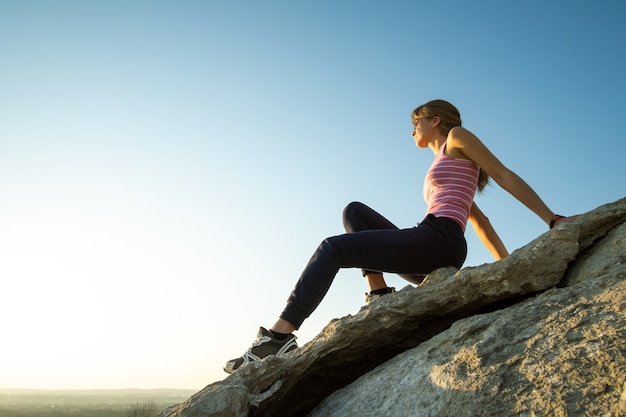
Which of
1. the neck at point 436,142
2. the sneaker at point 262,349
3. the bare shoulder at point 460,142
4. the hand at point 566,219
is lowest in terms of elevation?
the sneaker at point 262,349

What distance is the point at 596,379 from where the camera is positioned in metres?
2.02

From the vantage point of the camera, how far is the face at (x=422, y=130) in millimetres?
5094

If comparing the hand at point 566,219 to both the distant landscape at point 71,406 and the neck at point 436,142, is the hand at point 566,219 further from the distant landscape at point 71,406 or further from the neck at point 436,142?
the distant landscape at point 71,406

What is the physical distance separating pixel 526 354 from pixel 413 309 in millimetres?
880

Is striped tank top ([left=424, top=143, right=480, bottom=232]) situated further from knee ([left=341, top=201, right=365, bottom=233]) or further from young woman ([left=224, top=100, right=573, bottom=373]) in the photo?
knee ([left=341, top=201, right=365, bottom=233])

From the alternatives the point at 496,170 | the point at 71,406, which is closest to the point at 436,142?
the point at 496,170

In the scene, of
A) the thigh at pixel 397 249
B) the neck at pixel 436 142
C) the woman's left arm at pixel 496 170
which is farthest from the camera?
the neck at pixel 436 142

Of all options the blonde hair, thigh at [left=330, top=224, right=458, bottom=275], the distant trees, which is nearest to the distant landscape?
the distant trees

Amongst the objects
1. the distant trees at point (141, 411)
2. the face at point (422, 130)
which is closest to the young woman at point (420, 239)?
the face at point (422, 130)

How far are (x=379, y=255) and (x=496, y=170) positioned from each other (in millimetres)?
1359

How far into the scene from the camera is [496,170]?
4023mm

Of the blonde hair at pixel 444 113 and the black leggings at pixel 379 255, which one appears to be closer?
the black leggings at pixel 379 255

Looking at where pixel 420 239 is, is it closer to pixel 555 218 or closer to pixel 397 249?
pixel 397 249

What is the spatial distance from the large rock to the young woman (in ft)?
1.41
